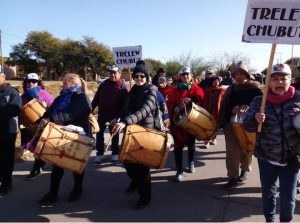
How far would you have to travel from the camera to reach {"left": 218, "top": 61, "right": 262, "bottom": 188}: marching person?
199 inches

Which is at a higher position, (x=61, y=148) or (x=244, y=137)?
(x=244, y=137)

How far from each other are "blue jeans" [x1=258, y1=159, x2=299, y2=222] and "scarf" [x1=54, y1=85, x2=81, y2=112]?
2490 mm

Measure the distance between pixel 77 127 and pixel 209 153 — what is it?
12.7 ft

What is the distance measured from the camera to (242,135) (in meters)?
4.89

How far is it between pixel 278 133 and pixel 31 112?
375 centimetres

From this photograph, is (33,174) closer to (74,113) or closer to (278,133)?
(74,113)

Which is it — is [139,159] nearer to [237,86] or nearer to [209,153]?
[237,86]

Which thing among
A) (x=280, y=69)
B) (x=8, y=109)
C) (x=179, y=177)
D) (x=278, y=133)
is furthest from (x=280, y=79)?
(x=8, y=109)

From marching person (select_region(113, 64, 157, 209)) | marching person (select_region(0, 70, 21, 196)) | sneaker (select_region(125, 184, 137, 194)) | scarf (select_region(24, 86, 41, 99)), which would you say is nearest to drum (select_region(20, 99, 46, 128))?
scarf (select_region(24, 86, 41, 99))

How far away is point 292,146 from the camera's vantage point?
3369 millimetres

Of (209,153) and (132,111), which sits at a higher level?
(132,111)

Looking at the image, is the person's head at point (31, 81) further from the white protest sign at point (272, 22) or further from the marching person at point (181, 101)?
the white protest sign at point (272, 22)

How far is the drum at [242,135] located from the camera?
479 cm

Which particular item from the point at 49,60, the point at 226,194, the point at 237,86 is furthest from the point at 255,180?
the point at 49,60
